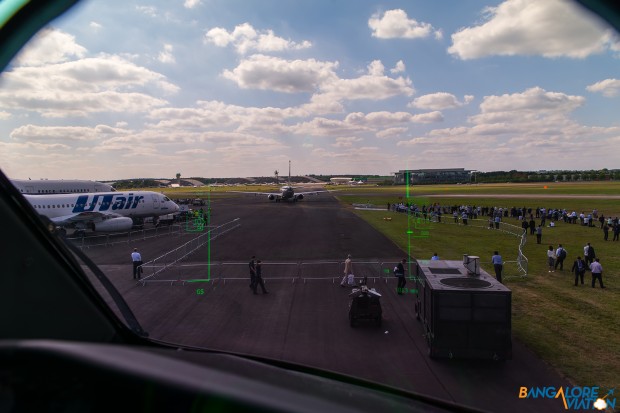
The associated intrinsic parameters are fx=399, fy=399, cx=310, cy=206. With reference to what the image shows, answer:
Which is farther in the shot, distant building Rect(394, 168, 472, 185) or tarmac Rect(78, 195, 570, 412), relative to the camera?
distant building Rect(394, 168, 472, 185)

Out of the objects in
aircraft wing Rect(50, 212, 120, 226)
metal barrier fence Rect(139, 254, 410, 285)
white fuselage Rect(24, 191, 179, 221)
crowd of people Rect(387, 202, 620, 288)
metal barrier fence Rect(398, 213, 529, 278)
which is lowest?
metal barrier fence Rect(139, 254, 410, 285)

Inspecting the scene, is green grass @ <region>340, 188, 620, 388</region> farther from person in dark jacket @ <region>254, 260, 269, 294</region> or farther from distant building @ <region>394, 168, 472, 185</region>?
distant building @ <region>394, 168, 472, 185</region>

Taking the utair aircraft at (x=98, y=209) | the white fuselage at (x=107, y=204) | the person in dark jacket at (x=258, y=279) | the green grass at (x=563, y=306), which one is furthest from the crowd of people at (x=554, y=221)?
the utair aircraft at (x=98, y=209)

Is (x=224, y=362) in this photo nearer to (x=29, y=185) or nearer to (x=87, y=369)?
(x=87, y=369)

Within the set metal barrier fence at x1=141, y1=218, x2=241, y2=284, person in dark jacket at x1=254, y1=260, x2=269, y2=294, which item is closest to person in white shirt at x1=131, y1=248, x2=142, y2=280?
metal barrier fence at x1=141, y1=218, x2=241, y2=284

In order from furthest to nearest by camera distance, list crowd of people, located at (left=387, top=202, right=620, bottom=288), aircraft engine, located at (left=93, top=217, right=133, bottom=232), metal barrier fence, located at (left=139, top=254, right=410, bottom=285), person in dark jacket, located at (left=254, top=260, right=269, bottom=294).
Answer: aircraft engine, located at (left=93, top=217, right=133, bottom=232), metal barrier fence, located at (left=139, top=254, right=410, bottom=285), crowd of people, located at (left=387, top=202, right=620, bottom=288), person in dark jacket, located at (left=254, top=260, right=269, bottom=294)

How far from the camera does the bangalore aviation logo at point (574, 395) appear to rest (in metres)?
7.09

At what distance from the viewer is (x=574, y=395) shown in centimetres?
759

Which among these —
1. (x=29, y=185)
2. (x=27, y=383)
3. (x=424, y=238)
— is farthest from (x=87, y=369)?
(x=29, y=185)

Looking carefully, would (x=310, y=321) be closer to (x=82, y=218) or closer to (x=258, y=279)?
(x=258, y=279)

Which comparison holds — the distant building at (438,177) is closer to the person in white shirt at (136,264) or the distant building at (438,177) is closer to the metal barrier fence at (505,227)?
the metal barrier fence at (505,227)

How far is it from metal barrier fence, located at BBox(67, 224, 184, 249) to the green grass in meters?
19.1

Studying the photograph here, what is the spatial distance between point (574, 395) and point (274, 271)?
13.2m

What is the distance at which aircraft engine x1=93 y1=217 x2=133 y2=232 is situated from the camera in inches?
1207
